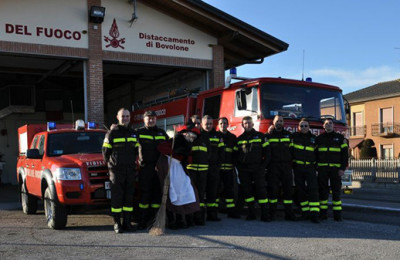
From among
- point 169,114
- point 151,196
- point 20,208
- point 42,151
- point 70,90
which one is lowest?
point 20,208

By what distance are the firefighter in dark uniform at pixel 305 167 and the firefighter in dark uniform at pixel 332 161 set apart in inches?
5.2

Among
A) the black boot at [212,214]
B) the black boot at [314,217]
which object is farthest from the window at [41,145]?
the black boot at [314,217]

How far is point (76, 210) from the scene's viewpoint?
A: 24.4 feet

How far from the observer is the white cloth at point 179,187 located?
24.1 feet

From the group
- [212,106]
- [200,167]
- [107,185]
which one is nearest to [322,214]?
[200,167]

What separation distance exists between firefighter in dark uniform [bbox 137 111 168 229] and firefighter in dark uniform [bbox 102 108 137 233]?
7.8 inches

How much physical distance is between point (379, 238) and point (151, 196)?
359 cm

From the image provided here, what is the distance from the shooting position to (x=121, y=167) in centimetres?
704

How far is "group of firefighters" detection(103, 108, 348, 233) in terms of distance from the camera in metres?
7.51

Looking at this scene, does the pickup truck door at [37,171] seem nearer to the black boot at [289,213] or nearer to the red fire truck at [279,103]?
the red fire truck at [279,103]

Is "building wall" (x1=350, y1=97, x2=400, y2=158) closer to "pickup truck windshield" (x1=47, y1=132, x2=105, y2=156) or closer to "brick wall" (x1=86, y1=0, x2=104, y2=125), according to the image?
"brick wall" (x1=86, y1=0, x2=104, y2=125)

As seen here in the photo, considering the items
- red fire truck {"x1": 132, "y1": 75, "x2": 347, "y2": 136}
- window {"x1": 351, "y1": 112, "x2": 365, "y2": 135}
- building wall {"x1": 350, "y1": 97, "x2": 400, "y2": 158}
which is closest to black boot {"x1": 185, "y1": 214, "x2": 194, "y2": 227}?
red fire truck {"x1": 132, "y1": 75, "x2": 347, "y2": 136}

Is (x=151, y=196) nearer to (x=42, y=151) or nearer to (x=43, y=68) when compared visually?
(x=42, y=151)

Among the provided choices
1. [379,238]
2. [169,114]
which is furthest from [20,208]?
[379,238]
